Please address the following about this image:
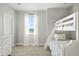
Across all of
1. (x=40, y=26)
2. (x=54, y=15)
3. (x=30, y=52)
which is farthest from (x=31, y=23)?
(x=30, y=52)

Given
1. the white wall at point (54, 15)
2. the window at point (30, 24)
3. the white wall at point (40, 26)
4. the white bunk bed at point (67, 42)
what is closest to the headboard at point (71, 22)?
the white bunk bed at point (67, 42)

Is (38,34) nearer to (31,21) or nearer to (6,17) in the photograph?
(31,21)

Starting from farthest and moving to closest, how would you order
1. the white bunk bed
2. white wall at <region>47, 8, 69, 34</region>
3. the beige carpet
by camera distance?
white wall at <region>47, 8, 69, 34</region> < the beige carpet < the white bunk bed

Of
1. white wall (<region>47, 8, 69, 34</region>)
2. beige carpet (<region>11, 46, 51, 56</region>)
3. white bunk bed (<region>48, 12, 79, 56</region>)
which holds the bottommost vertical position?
beige carpet (<region>11, 46, 51, 56</region>)

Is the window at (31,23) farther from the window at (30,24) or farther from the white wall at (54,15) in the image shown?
the white wall at (54,15)

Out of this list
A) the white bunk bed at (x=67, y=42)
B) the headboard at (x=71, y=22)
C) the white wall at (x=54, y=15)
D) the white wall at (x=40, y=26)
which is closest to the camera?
the white bunk bed at (x=67, y=42)

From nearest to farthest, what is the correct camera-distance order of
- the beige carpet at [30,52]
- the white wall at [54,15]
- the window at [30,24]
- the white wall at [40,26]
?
1. the beige carpet at [30,52]
2. the white wall at [54,15]
3. the white wall at [40,26]
4. the window at [30,24]

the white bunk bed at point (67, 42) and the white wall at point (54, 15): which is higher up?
the white wall at point (54, 15)

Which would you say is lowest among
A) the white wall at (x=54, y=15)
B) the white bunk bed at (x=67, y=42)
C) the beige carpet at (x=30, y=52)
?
the beige carpet at (x=30, y=52)

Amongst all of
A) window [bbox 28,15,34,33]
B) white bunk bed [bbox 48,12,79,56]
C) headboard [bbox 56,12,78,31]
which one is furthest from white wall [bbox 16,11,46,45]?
white bunk bed [bbox 48,12,79,56]

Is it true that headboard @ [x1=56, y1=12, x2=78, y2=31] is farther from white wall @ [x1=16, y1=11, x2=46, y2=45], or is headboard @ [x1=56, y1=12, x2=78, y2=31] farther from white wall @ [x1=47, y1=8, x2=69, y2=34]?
white wall @ [x1=16, y1=11, x2=46, y2=45]

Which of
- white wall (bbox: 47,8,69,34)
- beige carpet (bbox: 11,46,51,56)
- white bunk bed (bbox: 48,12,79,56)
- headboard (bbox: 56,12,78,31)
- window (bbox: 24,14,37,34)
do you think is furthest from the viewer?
window (bbox: 24,14,37,34)

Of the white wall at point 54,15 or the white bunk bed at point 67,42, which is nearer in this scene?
the white bunk bed at point 67,42

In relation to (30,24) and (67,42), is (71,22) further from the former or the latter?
(30,24)
